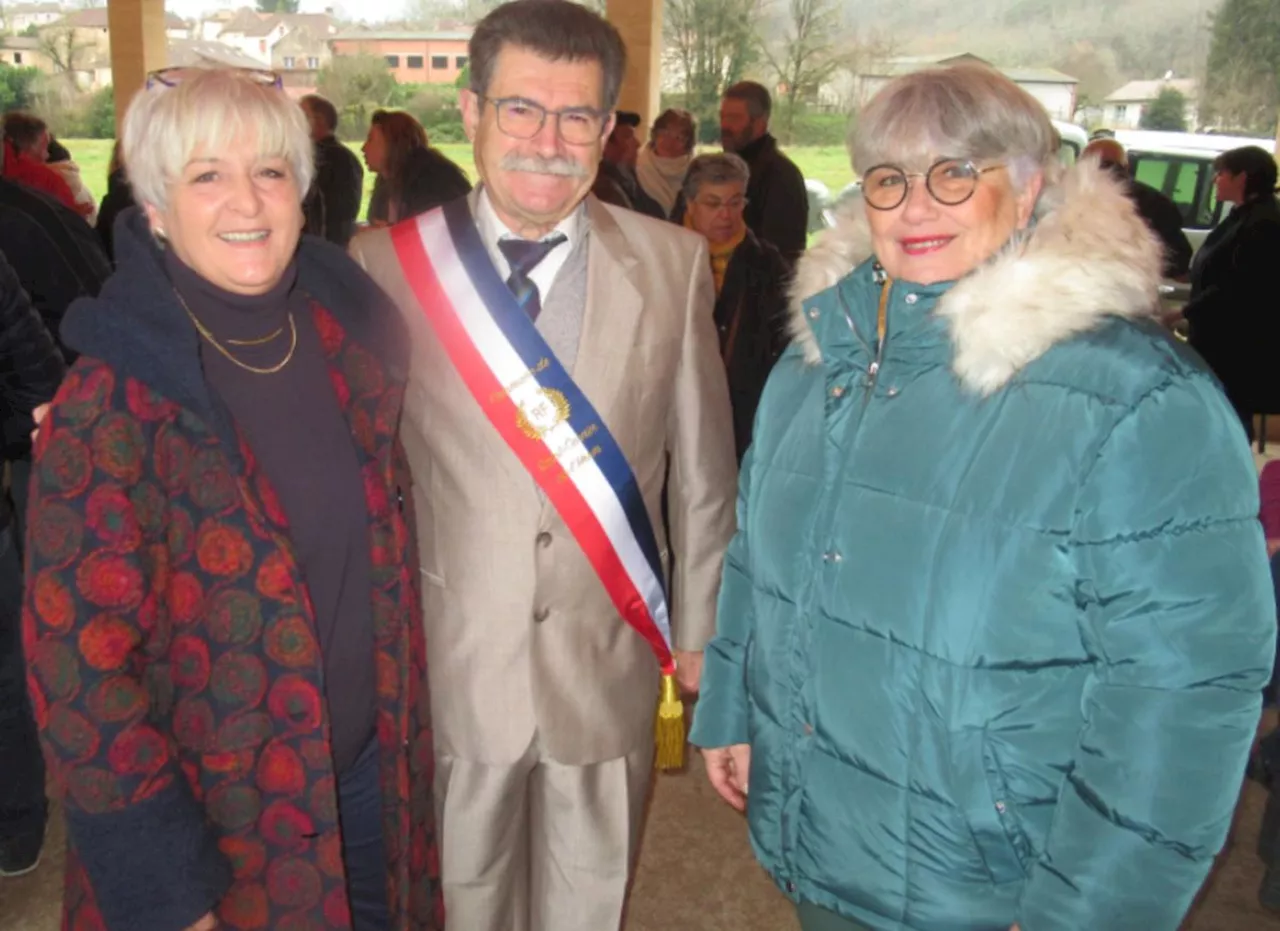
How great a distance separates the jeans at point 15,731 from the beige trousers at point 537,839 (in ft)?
3.86

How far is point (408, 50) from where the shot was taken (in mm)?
8242

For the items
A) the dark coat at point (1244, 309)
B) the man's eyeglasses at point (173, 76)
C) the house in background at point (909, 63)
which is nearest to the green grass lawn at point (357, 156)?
the house in background at point (909, 63)

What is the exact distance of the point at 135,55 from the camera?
8.98 metres

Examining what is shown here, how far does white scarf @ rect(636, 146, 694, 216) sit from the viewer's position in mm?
5992

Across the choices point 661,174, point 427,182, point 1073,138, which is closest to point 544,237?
point 427,182

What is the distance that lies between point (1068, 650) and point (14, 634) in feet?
7.69

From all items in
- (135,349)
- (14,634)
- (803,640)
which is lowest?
(14,634)

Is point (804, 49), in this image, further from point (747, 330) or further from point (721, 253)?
point (747, 330)

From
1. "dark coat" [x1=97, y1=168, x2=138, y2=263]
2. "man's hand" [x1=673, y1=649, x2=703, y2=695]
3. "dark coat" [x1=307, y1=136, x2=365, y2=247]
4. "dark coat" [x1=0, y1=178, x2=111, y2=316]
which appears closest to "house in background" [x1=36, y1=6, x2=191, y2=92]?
"dark coat" [x1=307, y1=136, x2=365, y2=247]

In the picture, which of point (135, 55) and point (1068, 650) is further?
point (135, 55)

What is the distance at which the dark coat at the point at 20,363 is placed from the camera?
7.86 ft

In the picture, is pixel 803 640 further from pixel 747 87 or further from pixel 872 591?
pixel 747 87

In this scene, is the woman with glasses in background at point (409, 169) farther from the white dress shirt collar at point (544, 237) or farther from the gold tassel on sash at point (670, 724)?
the gold tassel on sash at point (670, 724)

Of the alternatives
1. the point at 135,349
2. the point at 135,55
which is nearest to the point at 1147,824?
the point at 135,349
